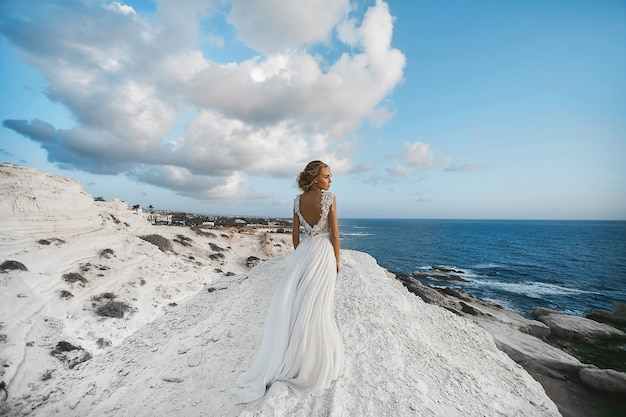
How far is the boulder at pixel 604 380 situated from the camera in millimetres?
8344

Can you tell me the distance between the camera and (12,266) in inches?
410

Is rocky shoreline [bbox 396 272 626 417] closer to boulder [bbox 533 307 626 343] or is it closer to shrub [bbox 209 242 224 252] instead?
boulder [bbox 533 307 626 343]

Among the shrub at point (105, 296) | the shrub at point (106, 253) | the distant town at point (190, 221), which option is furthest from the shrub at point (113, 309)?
the distant town at point (190, 221)

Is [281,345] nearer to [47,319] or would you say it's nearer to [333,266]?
[333,266]

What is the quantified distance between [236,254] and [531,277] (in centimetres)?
3801

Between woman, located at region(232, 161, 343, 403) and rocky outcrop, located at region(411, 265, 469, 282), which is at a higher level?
woman, located at region(232, 161, 343, 403)

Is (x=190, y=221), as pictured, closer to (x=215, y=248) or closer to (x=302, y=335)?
(x=215, y=248)

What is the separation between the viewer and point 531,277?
33.7m

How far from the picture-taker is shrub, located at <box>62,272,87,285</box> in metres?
11.2

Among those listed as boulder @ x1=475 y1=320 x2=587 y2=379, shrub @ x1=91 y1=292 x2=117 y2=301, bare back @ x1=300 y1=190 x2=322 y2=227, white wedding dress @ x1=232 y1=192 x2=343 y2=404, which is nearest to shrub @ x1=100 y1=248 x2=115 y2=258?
shrub @ x1=91 y1=292 x2=117 y2=301

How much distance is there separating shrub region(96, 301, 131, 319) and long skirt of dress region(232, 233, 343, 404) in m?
8.53

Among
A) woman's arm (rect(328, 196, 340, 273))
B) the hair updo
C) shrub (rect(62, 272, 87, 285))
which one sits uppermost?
the hair updo

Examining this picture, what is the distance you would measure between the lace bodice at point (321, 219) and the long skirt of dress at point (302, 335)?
4.3 inches

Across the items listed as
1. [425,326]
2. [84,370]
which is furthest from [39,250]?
[425,326]
